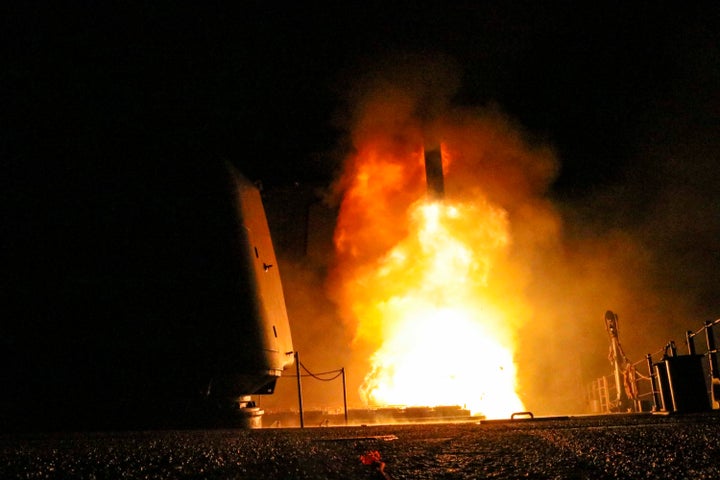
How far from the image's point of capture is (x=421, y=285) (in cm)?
1761

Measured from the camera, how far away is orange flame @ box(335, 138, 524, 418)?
55.1 ft

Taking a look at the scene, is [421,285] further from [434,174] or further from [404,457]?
[404,457]

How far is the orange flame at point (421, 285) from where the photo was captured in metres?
16.8

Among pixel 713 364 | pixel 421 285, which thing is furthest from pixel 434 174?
pixel 713 364

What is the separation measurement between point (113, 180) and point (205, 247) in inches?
66.9

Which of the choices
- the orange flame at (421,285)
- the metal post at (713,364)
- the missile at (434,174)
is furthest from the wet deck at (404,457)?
the missile at (434,174)

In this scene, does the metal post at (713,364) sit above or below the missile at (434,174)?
below

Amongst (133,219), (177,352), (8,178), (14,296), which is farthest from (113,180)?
(177,352)

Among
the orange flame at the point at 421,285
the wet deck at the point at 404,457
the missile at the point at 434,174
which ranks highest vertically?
the missile at the point at 434,174

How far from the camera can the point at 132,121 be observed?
8.70 metres

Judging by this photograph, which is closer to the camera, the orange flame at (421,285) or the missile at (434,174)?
the orange flame at (421,285)

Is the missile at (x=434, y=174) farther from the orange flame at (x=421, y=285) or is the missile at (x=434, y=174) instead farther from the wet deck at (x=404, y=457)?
the wet deck at (x=404, y=457)

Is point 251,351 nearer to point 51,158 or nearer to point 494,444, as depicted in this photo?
point 51,158

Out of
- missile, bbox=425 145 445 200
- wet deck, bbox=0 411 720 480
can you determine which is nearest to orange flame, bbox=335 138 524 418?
missile, bbox=425 145 445 200
